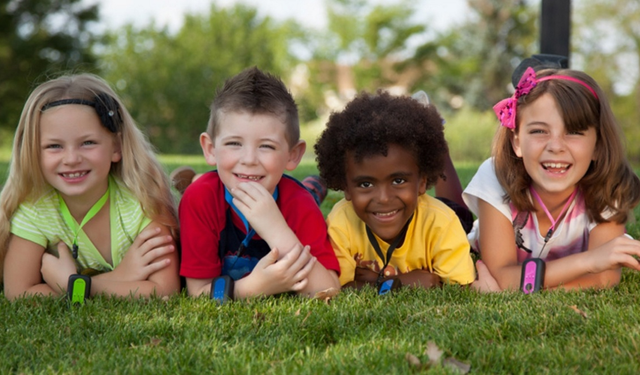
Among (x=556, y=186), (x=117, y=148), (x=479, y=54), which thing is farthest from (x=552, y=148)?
(x=479, y=54)

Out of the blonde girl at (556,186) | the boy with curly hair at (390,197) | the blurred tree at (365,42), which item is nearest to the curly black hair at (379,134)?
the boy with curly hair at (390,197)

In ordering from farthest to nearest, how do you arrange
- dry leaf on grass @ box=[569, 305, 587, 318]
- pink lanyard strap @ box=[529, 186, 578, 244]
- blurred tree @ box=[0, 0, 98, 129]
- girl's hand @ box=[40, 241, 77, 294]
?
blurred tree @ box=[0, 0, 98, 129], pink lanyard strap @ box=[529, 186, 578, 244], girl's hand @ box=[40, 241, 77, 294], dry leaf on grass @ box=[569, 305, 587, 318]

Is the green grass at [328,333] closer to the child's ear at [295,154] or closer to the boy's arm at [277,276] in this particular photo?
the boy's arm at [277,276]

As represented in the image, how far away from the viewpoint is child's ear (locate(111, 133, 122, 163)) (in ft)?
12.3

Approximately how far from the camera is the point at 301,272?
3.35m

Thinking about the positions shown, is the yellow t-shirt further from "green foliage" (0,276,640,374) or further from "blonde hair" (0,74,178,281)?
"blonde hair" (0,74,178,281)

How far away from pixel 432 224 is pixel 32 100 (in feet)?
7.77

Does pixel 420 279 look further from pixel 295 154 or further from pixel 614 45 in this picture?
pixel 614 45

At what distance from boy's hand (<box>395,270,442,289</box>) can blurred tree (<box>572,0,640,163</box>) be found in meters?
31.9

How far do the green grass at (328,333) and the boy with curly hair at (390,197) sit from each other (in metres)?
0.33

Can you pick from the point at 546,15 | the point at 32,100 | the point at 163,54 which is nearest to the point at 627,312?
the point at 32,100

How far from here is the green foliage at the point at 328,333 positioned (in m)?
2.38

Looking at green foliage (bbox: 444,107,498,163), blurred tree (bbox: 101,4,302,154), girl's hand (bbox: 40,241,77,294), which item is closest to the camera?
girl's hand (bbox: 40,241,77,294)

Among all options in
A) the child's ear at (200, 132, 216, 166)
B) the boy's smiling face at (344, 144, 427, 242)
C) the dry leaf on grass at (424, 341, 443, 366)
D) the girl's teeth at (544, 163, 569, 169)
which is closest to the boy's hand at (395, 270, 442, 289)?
the boy's smiling face at (344, 144, 427, 242)
